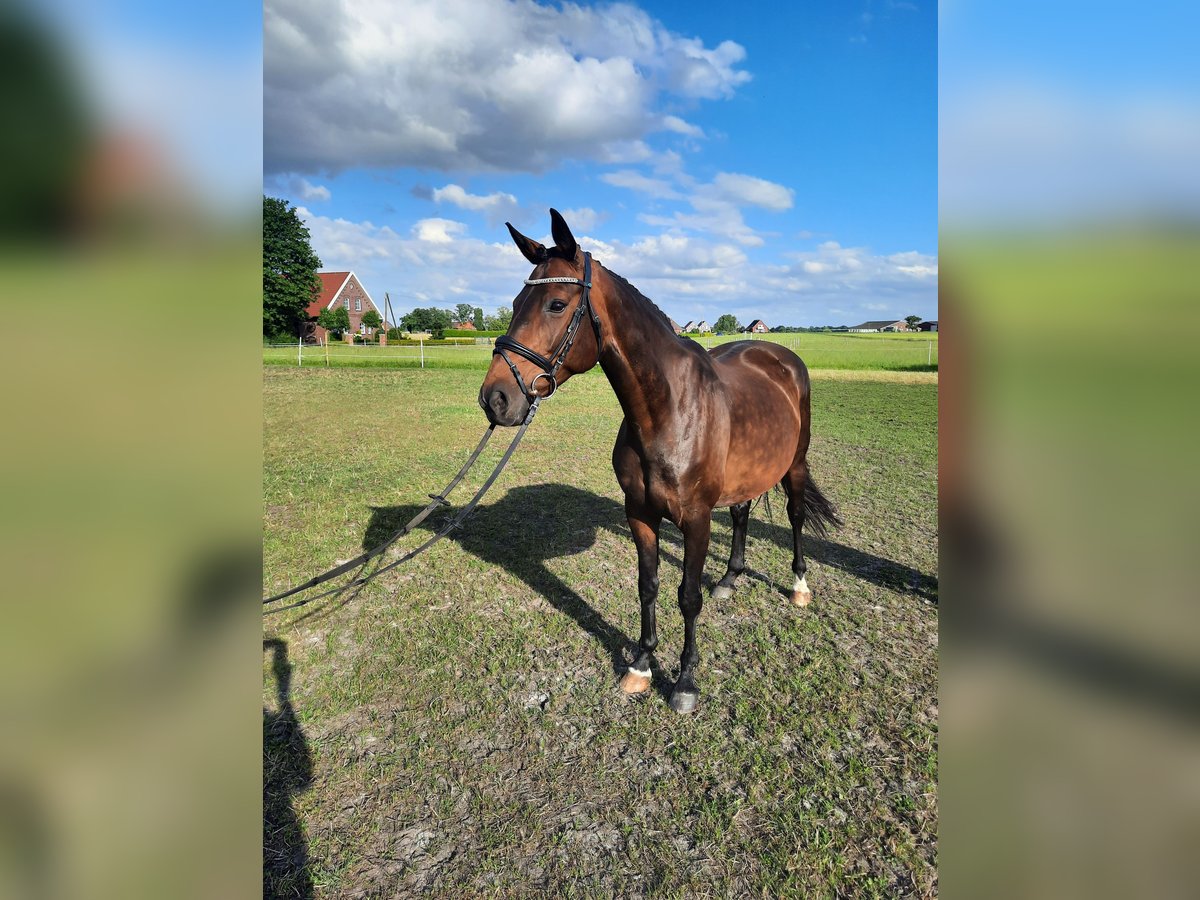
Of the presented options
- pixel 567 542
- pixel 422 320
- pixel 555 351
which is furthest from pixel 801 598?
pixel 422 320

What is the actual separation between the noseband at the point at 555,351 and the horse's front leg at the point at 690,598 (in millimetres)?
1277

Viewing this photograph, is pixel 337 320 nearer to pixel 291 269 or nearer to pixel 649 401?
pixel 291 269

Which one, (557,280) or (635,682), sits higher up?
(557,280)

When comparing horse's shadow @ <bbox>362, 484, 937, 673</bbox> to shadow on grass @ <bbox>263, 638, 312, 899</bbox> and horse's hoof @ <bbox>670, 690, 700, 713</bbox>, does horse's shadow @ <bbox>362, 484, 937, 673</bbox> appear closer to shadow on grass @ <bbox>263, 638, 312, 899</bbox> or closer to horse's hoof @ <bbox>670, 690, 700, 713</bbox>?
horse's hoof @ <bbox>670, 690, 700, 713</bbox>

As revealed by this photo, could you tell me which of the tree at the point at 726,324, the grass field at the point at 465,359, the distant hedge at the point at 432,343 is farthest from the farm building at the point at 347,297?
the tree at the point at 726,324

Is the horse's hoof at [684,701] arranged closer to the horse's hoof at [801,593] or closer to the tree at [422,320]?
the horse's hoof at [801,593]

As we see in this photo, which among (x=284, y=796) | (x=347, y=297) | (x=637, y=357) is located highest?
(x=347, y=297)

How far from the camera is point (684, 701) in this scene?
11.3ft

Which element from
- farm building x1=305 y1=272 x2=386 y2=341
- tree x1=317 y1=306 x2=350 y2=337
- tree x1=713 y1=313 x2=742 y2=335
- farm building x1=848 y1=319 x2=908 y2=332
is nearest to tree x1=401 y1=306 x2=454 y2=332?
farm building x1=305 y1=272 x2=386 y2=341

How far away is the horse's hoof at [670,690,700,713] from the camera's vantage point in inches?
135

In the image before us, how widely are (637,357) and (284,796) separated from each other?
2.86 metres

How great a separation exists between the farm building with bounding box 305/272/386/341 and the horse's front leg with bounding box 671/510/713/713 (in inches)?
2263
